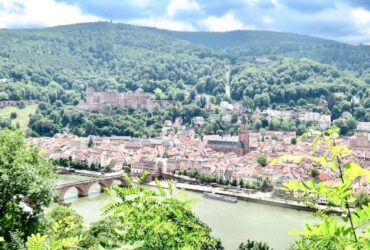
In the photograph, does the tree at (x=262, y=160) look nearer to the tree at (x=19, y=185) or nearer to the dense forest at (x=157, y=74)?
the dense forest at (x=157, y=74)

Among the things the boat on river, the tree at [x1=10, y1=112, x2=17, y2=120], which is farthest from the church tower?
the tree at [x1=10, y1=112, x2=17, y2=120]

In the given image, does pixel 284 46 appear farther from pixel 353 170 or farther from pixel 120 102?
pixel 353 170

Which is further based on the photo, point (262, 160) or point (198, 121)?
point (198, 121)

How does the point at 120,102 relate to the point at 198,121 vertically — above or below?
above

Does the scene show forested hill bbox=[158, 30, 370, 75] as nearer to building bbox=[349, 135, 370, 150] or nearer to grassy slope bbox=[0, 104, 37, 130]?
grassy slope bbox=[0, 104, 37, 130]

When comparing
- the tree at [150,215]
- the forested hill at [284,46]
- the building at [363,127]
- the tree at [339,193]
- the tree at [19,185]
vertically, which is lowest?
the building at [363,127]

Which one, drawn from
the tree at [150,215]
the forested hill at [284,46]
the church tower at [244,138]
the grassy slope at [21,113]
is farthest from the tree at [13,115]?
the tree at [150,215]

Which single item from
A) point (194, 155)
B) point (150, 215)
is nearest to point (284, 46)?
point (194, 155)
